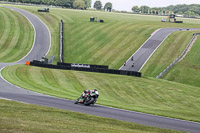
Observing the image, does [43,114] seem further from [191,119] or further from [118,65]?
[118,65]

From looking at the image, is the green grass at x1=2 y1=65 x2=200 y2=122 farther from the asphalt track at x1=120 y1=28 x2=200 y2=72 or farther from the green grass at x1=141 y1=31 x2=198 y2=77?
the asphalt track at x1=120 y1=28 x2=200 y2=72

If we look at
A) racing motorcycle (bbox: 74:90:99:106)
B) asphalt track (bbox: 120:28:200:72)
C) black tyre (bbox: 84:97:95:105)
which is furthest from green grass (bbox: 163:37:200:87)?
black tyre (bbox: 84:97:95:105)

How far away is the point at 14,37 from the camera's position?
87.8 meters

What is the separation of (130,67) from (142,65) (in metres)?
2.62

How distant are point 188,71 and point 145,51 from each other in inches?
614

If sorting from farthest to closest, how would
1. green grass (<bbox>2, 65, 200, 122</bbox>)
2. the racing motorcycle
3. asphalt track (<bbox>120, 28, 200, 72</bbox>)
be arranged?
asphalt track (<bbox>120, 28, 200, 72</bbox>), green grass (<bbox>2, 65, 200, 122</bbox>), the racing motorcycle

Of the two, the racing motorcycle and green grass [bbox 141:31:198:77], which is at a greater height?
the racing motorcycle

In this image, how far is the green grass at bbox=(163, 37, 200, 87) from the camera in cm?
6079

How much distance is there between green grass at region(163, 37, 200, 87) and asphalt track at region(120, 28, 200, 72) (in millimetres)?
6671

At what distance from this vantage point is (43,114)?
19562mm

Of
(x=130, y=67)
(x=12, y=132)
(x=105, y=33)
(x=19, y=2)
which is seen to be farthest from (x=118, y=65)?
(x=19, y=2)

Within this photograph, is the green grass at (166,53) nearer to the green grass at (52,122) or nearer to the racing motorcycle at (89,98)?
the racing motorcycle at (89,98)

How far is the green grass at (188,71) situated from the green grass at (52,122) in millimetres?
41185

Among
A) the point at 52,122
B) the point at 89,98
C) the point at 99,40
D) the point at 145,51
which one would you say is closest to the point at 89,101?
the point at 89,98
